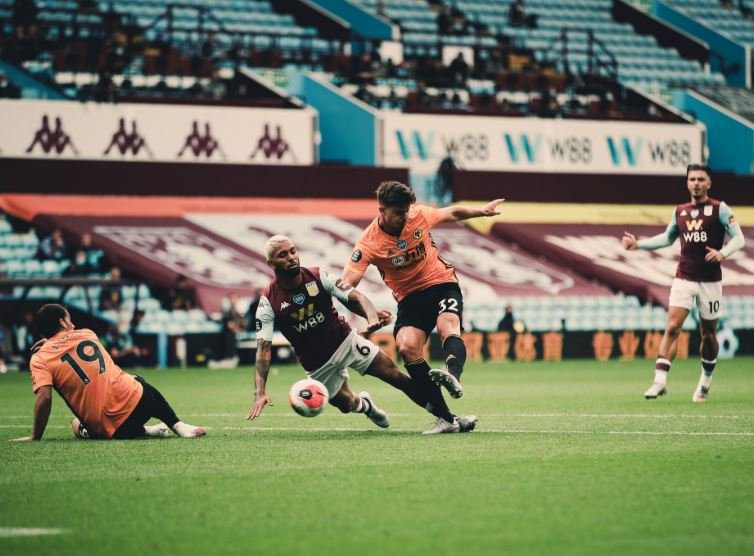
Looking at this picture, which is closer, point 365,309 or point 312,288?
point 365,309

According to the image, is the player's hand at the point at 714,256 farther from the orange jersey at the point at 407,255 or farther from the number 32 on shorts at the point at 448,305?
the number 32 on shorts at the point at 448,305

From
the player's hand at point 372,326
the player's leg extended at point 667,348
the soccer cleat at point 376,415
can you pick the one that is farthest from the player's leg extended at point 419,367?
the player's leg extended at point 667,348

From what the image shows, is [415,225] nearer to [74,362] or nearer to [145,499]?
[74,362]

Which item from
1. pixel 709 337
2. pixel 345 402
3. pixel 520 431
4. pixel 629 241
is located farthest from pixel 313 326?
pixel 709 337

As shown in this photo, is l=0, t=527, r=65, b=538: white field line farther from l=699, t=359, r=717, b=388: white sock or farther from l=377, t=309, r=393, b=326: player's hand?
l=699, t=359, r=717, b=388: white sock

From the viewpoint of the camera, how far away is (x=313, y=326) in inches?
435

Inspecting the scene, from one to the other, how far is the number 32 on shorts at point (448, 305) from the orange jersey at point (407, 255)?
183 millimetres

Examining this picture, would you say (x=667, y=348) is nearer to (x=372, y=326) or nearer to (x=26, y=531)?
(x=372, y=326)

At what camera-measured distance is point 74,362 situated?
1087 centimetres

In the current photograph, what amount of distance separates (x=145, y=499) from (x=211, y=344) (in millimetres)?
18750

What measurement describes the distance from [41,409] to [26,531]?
4272mm

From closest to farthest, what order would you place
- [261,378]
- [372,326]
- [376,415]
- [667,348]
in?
[372,326] → [261,378] → [376,415] → [667,348]

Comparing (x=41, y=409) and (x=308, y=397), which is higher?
(x=308, y=397)

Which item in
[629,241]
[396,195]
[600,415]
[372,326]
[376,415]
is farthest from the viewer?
[629,241]
